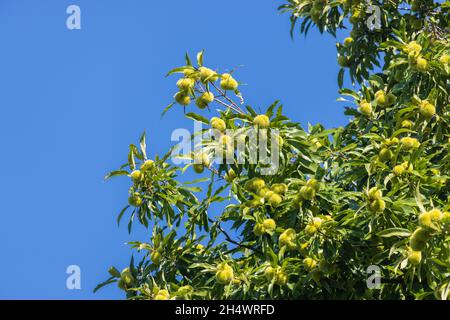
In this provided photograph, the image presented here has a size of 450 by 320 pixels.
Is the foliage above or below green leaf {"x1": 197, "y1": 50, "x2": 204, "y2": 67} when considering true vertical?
below

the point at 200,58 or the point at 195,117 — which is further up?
the point at 200,58

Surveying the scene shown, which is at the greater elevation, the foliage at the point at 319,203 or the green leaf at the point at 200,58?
the green leaf at the point at 200,58

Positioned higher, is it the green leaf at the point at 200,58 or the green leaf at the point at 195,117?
the green leaf at the point at 200,58

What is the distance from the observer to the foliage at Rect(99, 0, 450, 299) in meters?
5.02

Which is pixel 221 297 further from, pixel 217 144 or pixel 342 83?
pixel 342 83

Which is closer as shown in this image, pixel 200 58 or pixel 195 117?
pixel 195 117

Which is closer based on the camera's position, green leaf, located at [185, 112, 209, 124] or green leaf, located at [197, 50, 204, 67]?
green leaf, located at [185, 112, 209, 124]

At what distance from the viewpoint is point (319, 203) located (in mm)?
5301

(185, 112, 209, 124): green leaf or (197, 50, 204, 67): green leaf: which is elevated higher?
(197, 50, 204, 67): green leaf

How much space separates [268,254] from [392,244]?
70 centimetres

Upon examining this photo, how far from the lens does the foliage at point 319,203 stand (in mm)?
5020

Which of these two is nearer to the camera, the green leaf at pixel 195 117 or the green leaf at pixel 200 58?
the green leaf at pixel 195 117
